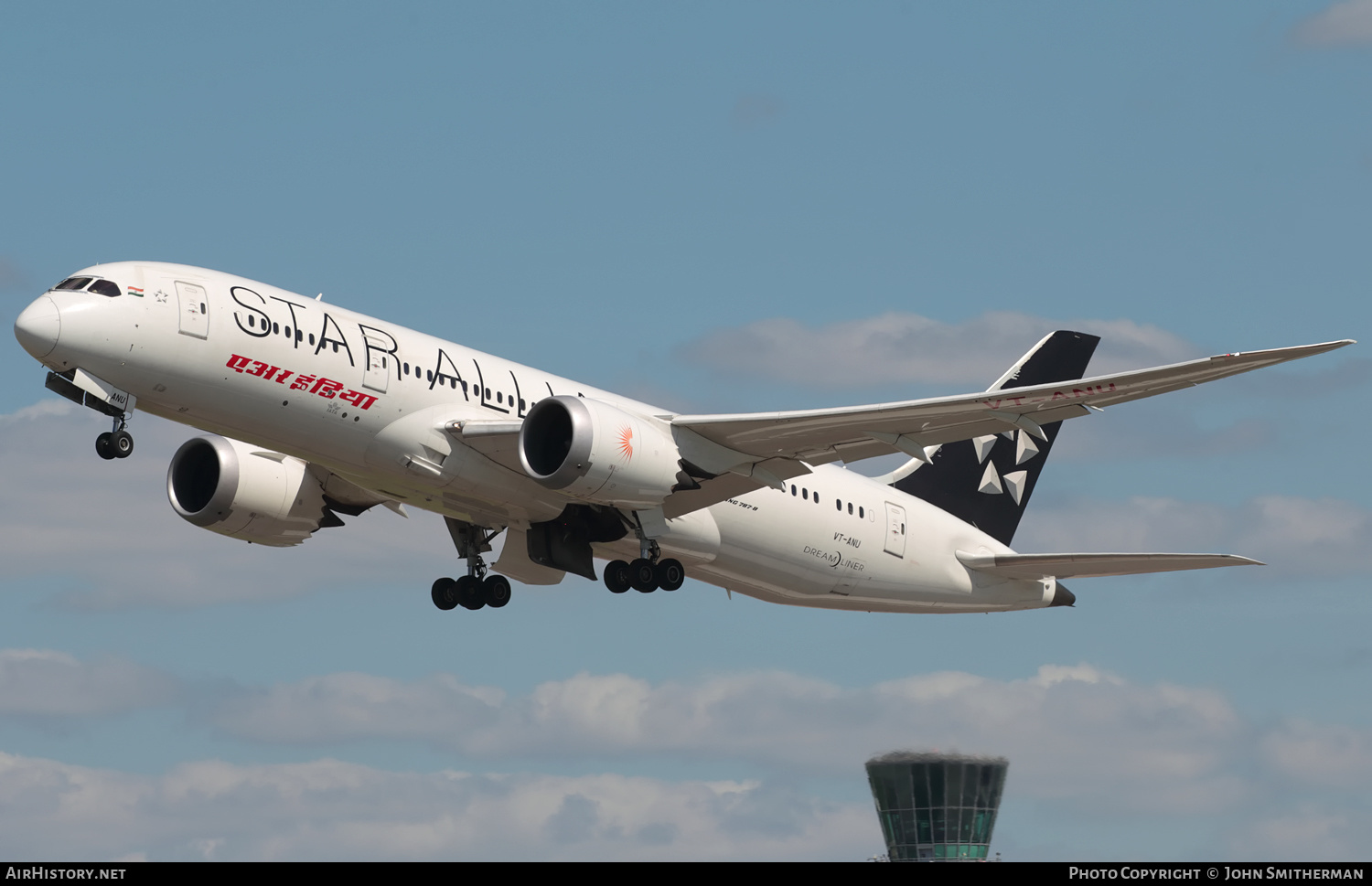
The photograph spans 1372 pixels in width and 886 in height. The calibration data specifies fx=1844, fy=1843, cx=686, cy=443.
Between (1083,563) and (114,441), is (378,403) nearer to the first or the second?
(114,441)

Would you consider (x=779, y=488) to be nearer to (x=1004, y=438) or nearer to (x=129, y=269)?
(x=1004, y=438)

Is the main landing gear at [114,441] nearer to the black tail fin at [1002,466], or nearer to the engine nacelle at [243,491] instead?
the engine nacelle at [243,491]

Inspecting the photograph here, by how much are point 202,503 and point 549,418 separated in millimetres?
9718

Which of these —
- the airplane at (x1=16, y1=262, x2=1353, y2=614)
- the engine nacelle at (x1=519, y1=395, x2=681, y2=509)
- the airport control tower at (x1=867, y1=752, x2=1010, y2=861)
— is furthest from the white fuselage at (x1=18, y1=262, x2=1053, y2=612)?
the airport control tower at (x1=867, y1=752, x2=1010, y2=861)

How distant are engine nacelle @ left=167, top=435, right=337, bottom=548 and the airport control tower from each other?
57.6 ft

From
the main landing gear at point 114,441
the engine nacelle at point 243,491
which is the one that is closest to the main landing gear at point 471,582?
the engine nacelle at point 243,491

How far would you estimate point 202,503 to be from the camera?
132 ft

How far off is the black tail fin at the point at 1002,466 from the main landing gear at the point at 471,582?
1044 cm

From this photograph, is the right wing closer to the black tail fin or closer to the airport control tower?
the black tail fin

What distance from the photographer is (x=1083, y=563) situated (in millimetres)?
41688

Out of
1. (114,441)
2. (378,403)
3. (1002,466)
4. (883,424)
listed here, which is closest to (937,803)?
(1002,466)

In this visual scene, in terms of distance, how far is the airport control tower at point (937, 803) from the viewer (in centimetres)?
5072

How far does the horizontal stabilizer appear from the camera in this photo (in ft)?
127

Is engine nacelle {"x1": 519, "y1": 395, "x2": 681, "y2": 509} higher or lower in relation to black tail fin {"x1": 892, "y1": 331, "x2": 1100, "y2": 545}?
lower
